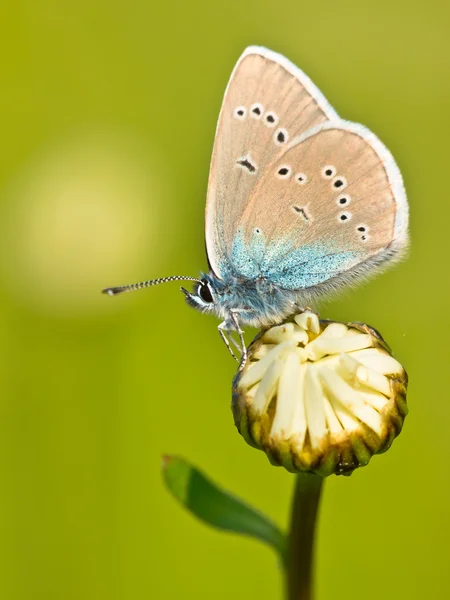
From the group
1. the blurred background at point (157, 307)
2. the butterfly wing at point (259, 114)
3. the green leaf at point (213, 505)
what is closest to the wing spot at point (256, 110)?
the butterfly wing at point (259, 114)

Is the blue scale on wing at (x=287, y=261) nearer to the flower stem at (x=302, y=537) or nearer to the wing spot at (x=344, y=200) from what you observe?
the wing spot at (x=344, y=200)

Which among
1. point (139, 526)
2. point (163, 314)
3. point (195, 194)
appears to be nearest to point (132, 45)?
point (195, 194)

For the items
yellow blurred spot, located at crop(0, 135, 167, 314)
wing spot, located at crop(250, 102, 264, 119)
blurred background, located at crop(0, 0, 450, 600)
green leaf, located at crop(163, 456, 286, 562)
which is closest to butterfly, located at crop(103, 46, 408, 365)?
wing spot, located at crop(250, 102, 264, 119)

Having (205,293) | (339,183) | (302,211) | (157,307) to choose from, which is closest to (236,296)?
(205,293)

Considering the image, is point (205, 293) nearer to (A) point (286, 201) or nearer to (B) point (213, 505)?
(A) point (286, 201)

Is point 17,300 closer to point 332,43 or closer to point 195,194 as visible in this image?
point 195,194

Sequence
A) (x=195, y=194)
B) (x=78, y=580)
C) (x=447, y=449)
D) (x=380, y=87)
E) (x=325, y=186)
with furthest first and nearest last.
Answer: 1. (x=380, y=87)
2. (x=195, y=194)
3. (x=447, y=449)
4. (x=78, y=580)
5. (x=325, y=186)
